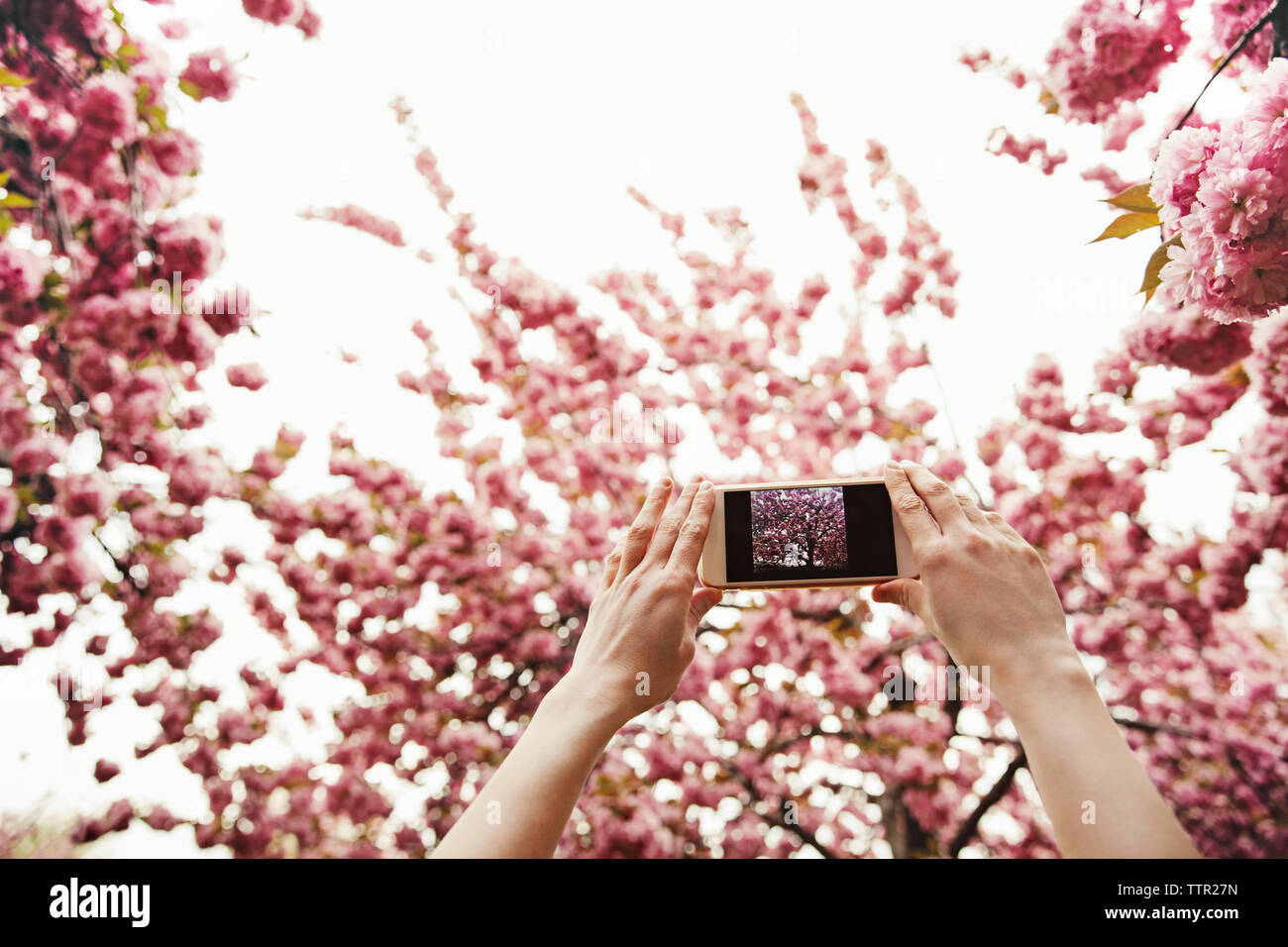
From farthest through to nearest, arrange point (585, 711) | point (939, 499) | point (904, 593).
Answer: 1. point (904, 593)
2. point (939, 499)
3. point (585, 711)

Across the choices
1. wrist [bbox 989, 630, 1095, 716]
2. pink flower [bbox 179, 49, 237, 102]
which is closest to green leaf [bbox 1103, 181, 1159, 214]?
wrist [bbox 989, 630, 1095, 716]

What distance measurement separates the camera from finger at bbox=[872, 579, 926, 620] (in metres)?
0.92

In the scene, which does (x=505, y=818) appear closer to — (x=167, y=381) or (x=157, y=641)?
(x=167, y=381)

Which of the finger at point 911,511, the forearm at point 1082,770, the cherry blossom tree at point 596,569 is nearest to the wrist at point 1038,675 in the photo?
the forearm at point 1082,770

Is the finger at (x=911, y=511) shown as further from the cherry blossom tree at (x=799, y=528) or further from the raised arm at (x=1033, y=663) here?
the cherry blossom tree at (x=799, y=528)

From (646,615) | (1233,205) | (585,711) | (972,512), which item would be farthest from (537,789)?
(1233,205)

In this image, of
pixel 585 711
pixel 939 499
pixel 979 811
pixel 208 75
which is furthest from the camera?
pixel 979 811

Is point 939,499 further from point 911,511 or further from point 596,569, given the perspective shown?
point 596,569

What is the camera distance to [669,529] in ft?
2.85

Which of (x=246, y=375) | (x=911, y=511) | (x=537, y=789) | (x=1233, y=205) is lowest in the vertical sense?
(x=537, y=789)

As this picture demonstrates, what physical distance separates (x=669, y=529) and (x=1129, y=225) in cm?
A: 84

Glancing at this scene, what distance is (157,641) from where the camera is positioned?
2.65m
